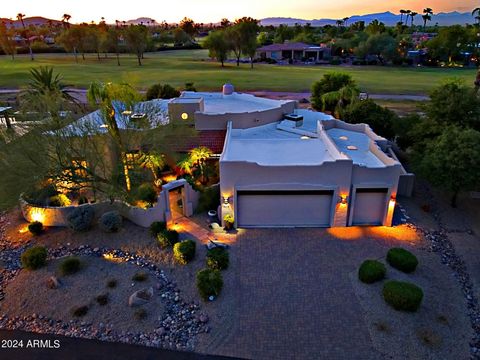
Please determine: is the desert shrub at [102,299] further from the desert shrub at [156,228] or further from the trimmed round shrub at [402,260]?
the trimmed round shrub at [402,260]

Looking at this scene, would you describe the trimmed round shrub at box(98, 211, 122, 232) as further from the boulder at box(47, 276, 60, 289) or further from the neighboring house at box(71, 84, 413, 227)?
the neighboring house at box(71, 84, 413, 227)

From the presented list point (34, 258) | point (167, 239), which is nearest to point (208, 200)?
point (167, 239)

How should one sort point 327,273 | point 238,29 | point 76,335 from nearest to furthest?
1. point 76,335
2. point 327,273
3. point 238,29

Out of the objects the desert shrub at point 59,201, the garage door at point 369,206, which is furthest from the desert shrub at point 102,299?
the garage door at point 369,206

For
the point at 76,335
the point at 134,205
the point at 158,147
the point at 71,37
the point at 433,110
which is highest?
the point at 71,37

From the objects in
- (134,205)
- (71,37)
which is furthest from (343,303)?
(71,37)

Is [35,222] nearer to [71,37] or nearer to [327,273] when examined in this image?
[327,273]
